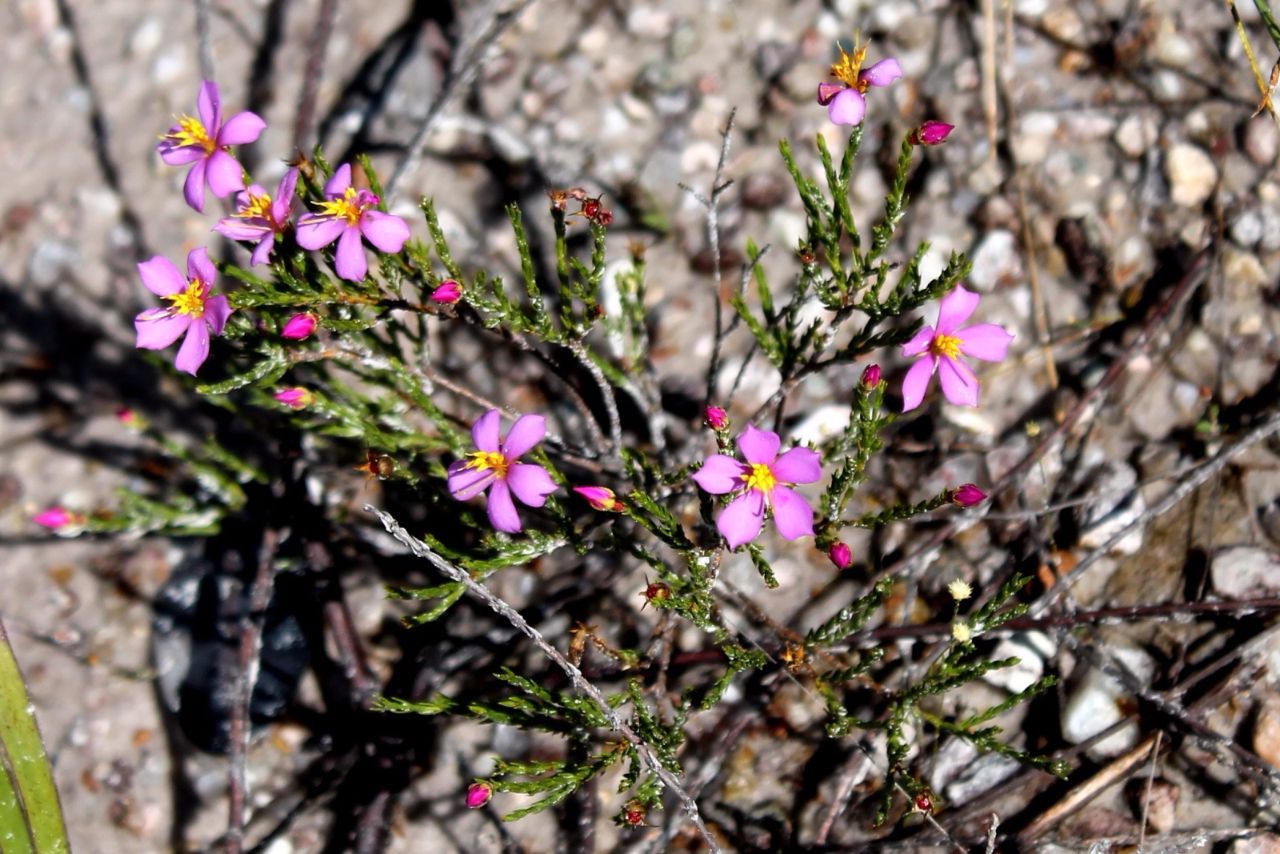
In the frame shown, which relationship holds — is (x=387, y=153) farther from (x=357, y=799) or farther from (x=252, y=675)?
(x=357, y=799)

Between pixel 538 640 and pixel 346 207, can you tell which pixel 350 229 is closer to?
pixel 346 207

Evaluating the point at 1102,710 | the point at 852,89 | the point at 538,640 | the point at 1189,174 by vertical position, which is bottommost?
the point at 538,640

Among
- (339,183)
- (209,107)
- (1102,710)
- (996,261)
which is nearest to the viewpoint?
(339,183)

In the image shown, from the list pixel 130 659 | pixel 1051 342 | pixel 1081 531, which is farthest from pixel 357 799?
pixel 1051 342

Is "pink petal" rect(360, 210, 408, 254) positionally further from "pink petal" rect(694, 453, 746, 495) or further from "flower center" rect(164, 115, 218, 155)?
"pink petal" rect(694, 453, 746, 495)

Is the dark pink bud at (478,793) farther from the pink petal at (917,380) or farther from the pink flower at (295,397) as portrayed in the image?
the pink petal at (917,380)

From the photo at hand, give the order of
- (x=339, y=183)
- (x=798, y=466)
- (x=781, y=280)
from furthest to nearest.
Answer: (x=781, y=280) → (x=339, y=183) → (x=798, y=466)

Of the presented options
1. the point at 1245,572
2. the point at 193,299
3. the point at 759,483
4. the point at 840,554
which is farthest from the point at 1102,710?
the point at 193,299

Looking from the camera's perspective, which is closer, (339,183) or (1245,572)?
(339,183)
